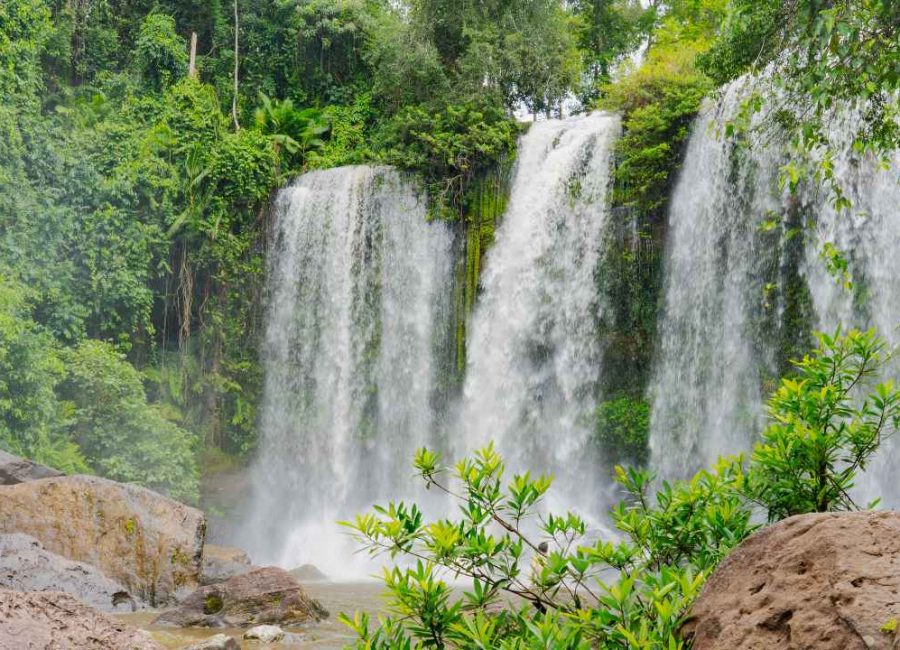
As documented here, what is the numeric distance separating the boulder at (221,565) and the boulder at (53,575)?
1.52 meters

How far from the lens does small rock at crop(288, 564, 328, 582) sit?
47.6 ft


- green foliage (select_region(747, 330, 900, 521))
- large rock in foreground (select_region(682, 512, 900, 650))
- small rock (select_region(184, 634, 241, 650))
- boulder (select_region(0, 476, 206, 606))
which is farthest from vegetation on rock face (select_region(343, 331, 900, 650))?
boulder (select_region(0, 476, 206, 606))

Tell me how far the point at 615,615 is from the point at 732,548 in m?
0.50

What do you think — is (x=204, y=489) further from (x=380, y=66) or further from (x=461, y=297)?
(x=380, y=66)

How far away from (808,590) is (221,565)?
1135 centimetres

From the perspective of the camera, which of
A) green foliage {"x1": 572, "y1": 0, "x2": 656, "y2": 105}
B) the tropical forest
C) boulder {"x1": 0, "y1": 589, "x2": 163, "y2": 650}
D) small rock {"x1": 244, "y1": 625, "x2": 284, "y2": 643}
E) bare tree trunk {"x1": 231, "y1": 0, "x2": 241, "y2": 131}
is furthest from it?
green foliage {"x1": 572, "y1": 0, "x2": 656, "y2": 105}

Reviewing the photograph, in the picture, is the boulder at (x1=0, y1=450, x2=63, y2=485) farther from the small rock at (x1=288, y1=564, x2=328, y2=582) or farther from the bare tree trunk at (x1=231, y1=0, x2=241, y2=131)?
the bare tree trunk at (x1=231, y1=0, x2=241, y2=131)

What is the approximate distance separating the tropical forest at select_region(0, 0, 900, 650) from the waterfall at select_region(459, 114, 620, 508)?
0.17ft

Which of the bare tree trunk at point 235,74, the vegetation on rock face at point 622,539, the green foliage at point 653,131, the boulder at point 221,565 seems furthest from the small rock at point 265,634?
the bare tree trunk at point 235,74

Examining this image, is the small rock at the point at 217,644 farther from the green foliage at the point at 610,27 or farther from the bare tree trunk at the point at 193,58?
the green foliage at the point at 610,27

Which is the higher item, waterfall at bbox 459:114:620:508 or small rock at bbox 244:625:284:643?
waterfall at bbox 459:114:620:508

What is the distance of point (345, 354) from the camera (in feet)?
61.0

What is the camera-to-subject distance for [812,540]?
2377 mm

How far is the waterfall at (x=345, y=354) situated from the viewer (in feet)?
59.7
